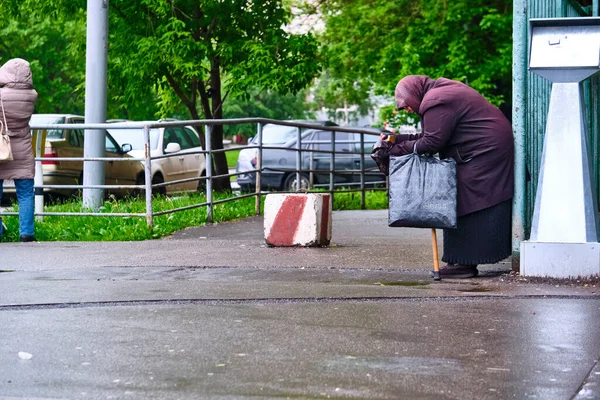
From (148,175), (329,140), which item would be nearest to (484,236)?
(148,175)

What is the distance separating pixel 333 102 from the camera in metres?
33.3

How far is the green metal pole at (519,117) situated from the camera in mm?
8555

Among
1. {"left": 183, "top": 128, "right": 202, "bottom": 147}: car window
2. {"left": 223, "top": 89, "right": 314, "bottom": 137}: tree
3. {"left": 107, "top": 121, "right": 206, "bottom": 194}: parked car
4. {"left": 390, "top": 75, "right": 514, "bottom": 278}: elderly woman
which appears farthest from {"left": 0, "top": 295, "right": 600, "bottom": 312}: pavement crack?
{"left": 223, "top": 89, "right": 314, "bottom": 137}: tree

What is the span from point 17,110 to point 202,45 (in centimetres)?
721

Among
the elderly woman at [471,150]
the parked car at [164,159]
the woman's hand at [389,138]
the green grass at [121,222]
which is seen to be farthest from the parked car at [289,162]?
the elderly woman at [471,150]

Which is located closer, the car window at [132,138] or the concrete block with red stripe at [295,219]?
the concrete block with red stripe at [295,219]

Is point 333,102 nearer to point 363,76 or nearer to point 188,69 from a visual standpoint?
point 363,76

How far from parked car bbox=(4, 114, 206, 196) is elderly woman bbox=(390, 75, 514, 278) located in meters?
8.27

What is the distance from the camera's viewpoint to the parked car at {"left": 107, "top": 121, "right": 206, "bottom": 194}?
20359mm

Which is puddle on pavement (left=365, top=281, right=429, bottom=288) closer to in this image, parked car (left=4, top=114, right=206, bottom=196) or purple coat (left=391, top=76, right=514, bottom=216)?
purple coat (left=391, top=76, right=514, bottom=216)

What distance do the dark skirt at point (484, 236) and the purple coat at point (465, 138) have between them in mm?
96

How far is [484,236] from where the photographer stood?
8.52m

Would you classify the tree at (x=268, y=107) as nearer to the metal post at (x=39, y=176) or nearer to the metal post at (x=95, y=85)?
the metal post at (x=95, y=85)

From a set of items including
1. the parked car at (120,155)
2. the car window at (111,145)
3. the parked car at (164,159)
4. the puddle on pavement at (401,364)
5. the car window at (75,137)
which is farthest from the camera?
the parked car at (164,159)
